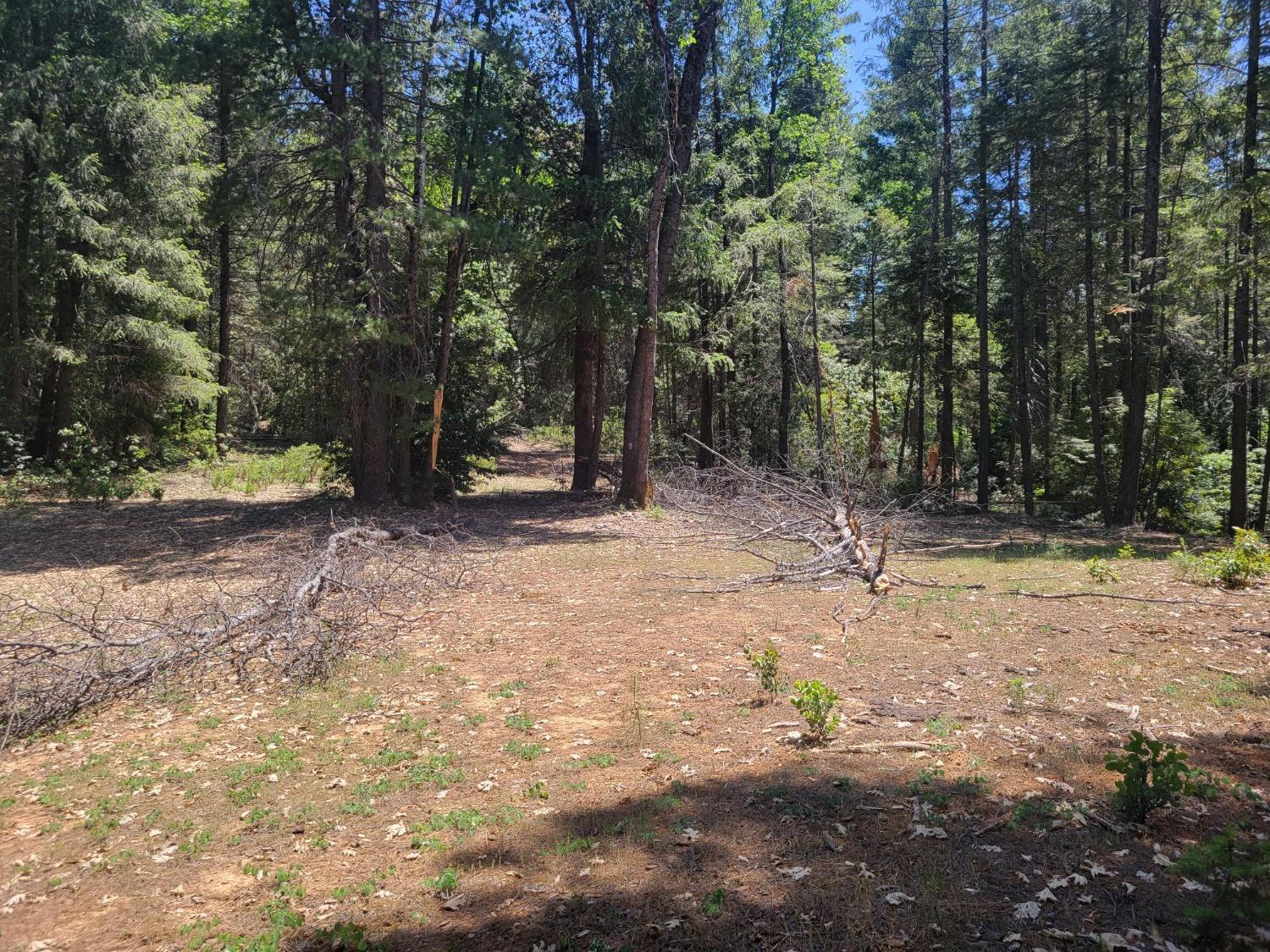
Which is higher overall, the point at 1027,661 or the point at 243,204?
the point at 243,204

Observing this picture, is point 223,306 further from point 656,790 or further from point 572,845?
point 572,845

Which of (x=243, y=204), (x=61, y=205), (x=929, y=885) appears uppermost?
(x=61, y=205)

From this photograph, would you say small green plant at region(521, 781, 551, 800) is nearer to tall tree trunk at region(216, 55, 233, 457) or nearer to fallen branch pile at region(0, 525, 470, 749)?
fallen branch pile at region(0, 525, 470, 749)

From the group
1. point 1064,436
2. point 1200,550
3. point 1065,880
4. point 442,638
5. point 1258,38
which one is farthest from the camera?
point 1064,436

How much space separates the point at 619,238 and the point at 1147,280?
10980mm

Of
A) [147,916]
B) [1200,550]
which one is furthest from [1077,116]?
[147,916]

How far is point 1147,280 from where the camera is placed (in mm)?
16562

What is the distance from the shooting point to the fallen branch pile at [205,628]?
5.82 m

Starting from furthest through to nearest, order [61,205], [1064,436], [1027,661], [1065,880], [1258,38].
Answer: [1064,436] < [61,205] < [1258,38] < [1027,661] < [1065,880]

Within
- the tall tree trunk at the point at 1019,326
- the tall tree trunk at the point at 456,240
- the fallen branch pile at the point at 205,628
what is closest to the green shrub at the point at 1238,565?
the fallen branch pile at the point at 205,628

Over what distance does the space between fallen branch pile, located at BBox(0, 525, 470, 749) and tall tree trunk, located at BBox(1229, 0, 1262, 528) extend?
43.7ft

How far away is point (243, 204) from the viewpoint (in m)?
13.4

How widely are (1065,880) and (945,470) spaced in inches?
850

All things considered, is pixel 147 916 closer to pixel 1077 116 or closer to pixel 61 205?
pixel 61 205
